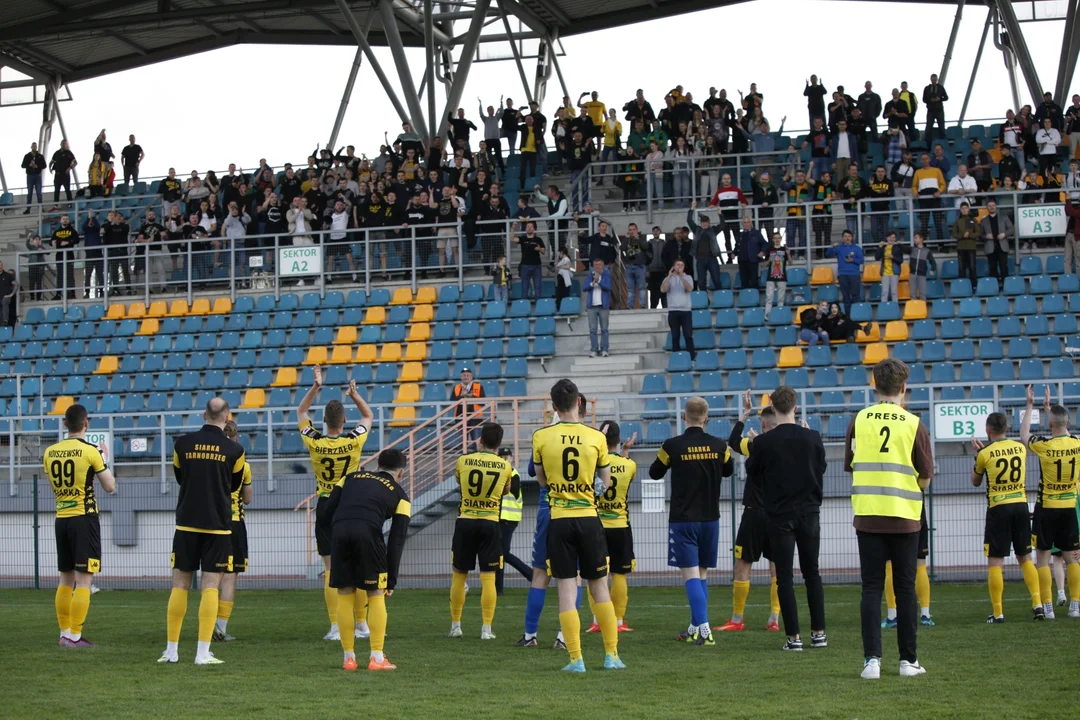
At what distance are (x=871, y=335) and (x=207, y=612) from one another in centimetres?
1459

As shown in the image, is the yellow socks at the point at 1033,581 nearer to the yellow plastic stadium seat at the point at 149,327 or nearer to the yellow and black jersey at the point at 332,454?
the yellow and black jersey at the point at 332,454

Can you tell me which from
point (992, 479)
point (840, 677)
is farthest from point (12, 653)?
point (992, 479)

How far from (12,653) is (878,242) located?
58.1ft

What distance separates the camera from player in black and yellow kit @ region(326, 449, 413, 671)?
33.1 feet

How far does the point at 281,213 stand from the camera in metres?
29.0

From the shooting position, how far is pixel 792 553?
34.3 feet

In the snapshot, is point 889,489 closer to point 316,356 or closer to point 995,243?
point 995,243

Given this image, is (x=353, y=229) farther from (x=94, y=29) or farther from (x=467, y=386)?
(x=94, y=29)

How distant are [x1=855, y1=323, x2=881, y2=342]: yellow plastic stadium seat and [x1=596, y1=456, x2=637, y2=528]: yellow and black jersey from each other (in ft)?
38.6

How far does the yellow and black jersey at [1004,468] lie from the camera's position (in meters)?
12.5

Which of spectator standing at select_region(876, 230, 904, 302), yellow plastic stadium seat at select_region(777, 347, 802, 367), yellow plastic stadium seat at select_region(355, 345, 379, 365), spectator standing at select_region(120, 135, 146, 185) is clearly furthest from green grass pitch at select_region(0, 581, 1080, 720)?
spectator standing at select_region(120, 135, 146, 185)

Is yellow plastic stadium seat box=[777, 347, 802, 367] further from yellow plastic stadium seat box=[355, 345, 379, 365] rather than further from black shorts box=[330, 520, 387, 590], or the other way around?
black shorts box=[330, 520, 387, 590]

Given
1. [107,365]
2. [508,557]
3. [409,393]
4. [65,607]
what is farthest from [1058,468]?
[107,365]

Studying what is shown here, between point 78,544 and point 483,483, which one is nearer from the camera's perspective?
point 78,544
